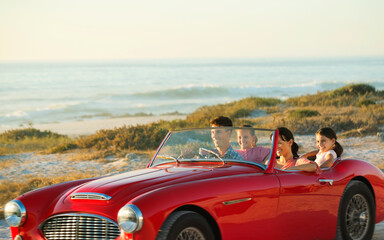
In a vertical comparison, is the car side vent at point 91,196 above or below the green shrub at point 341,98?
above

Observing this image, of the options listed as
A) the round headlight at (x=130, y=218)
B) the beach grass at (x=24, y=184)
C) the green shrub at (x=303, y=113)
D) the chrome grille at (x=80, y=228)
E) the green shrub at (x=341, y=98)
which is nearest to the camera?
the round headlight at (x=130, y=218)

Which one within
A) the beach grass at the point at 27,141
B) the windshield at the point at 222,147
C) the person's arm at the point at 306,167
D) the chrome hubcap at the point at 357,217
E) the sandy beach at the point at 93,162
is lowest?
the beach grass at the point at 27,141

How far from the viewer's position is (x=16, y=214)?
5227 millimetres

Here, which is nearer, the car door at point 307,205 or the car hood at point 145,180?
the car hood at point 145,180

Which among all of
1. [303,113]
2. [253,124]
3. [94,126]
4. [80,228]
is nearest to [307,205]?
[80,228]

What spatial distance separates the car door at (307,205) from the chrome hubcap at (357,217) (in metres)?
0.29

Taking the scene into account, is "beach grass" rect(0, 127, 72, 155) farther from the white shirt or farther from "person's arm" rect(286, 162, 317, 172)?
"person's arm" rect(286, 162, 317, 172)

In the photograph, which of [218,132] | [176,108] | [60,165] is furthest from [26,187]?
[176,108]

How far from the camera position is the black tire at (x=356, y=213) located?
238 inches

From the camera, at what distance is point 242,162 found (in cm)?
568

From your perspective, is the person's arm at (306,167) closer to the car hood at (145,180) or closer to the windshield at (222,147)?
the windshield at (222,147)

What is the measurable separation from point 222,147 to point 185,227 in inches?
62.1

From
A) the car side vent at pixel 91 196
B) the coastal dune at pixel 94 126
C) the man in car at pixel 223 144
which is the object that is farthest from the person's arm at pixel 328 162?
the coastal dune at pixel 94 126

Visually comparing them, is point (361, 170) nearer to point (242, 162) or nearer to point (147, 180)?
point (242, 162)
